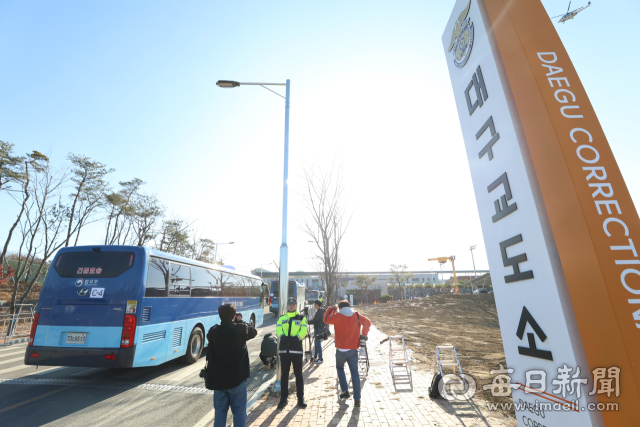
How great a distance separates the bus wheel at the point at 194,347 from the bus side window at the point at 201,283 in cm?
112

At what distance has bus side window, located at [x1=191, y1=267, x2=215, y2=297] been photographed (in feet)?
29.4

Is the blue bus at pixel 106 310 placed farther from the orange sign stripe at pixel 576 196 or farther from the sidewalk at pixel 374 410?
the orange sign stripe at pixel 576 196

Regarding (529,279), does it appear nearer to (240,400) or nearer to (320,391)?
(240,400)

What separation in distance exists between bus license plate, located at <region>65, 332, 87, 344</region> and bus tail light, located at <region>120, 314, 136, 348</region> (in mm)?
826

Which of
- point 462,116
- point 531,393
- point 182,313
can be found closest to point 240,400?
point 531,393

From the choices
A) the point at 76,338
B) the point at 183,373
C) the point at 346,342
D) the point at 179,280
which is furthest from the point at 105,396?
the point at 346,342

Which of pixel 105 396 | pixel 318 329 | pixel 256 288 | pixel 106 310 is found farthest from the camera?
pixel 256 288

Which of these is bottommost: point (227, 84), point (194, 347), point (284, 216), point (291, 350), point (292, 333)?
point (194, 347)

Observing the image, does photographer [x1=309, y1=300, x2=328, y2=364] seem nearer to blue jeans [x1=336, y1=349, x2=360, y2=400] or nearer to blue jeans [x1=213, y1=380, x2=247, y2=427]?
blue jeans [x1=336, y1=349, x2=360, y2=400]

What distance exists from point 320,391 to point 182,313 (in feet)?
15.1

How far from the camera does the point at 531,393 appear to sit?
226cm

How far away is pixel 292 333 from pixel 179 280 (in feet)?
14.9

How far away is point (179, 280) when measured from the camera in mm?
8141

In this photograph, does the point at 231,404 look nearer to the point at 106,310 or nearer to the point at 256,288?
the point at 106,310
